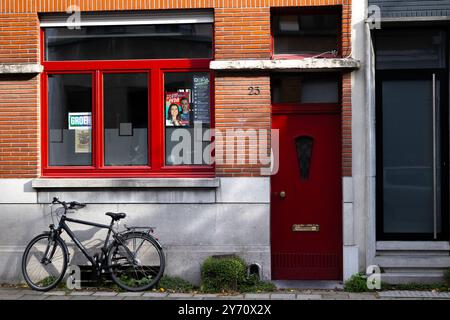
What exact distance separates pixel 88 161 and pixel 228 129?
213 centimetres

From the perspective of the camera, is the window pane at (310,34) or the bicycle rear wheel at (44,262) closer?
the bicycle rear wheel at (44,262)

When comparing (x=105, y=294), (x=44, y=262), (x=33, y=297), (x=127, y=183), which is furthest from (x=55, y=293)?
(x=127, y=183)

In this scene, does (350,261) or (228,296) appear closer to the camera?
(228,296)

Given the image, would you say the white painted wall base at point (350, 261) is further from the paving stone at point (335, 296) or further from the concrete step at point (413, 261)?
the paving stone at point (335, 296)

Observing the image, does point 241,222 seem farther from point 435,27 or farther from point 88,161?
point 435,27

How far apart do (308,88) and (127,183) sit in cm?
289

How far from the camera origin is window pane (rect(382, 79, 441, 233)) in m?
10.6

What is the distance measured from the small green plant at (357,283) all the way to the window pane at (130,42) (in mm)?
3705

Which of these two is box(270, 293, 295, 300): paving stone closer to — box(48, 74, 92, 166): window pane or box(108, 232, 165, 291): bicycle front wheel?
box(108, 232, 165, 291): bicycle front wheel

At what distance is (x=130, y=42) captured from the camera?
10930 mm

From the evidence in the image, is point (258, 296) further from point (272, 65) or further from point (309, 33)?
point (309, 33)

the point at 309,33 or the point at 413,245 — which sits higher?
the point at 309,33

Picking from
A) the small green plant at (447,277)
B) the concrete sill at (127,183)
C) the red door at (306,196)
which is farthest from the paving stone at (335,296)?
the concrete sill at (127,183)

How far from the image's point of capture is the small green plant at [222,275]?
33.0ft
